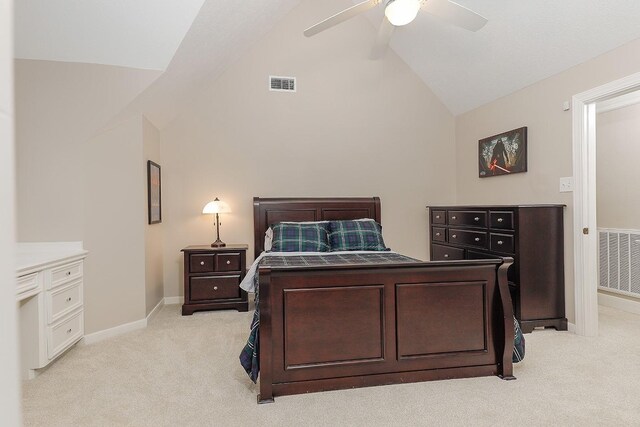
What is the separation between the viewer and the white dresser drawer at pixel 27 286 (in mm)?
2436

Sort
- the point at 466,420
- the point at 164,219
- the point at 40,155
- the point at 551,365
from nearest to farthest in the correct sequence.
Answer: the point at 466,420 < the point at 551,365 < the point at 40,155 < the point at 164,219

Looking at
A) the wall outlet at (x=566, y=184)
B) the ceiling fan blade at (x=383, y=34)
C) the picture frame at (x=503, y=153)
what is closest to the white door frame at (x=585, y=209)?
the wall outlet at (x=566, y=184)

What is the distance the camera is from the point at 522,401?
2.19 meters

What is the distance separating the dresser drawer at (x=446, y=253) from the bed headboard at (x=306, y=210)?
83 cm

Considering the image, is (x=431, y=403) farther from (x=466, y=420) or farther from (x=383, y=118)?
(x=383, y=118)

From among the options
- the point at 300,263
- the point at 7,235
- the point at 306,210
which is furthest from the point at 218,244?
the point at 7,235

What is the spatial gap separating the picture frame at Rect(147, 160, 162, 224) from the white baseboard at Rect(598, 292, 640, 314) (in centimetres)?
509

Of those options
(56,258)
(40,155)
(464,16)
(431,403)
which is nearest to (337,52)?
(464,16)

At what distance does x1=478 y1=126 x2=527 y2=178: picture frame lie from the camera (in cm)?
398

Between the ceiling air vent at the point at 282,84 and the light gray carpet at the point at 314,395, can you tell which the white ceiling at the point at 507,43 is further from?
the light gray carpet at the point at 314,395

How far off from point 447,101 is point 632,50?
235 centimetres

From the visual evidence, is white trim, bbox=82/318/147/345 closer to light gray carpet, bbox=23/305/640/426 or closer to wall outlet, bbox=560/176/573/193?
light gray carpet, bbox=23/305/640/426

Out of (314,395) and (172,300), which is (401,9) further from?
(172,300)

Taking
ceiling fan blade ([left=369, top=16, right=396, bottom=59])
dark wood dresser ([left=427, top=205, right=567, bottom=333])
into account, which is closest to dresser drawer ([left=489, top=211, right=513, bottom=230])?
dark wood dresser ([left=427, top=205, right=567, bottom=333])
